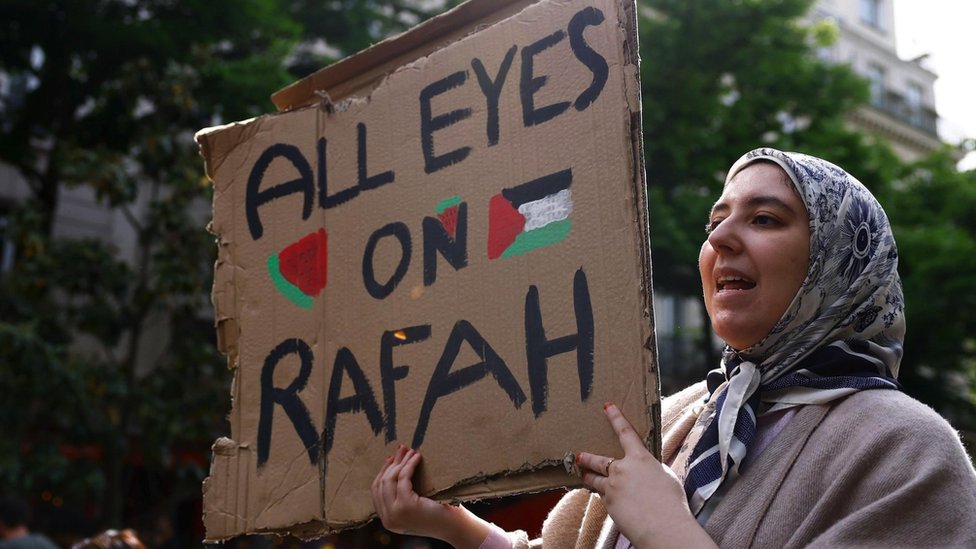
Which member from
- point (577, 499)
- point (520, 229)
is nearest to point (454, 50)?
point (520, 229)

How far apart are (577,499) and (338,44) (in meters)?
11.5

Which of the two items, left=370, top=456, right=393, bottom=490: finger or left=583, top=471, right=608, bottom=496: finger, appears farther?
left=370, top=456, right=393, bottom=490: finger

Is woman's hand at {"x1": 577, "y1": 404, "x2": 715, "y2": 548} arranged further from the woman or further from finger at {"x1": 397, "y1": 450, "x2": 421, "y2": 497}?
finger at {"x1": 397, "y1": 450, "x2": 421, "y2": 497}

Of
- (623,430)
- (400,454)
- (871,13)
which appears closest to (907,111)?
(871,13)

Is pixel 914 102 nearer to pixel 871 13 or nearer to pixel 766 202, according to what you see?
pixel 871 13

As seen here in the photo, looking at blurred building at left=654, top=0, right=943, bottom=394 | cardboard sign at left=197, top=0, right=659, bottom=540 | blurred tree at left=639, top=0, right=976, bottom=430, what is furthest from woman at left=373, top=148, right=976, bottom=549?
blurred building at left=654, top=0, right=943, bottom=394

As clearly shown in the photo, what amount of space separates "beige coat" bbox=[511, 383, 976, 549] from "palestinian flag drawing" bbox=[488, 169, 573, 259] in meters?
0.54

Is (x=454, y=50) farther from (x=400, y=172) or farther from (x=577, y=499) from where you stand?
(x=577, y=499)

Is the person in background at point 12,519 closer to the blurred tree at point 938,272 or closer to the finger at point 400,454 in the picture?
the finger at point 400,454

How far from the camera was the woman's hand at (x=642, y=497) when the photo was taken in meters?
1.48

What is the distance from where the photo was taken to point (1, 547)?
525 cm

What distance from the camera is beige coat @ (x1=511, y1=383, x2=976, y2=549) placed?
142 cm

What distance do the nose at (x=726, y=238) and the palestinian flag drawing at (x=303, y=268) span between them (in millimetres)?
867

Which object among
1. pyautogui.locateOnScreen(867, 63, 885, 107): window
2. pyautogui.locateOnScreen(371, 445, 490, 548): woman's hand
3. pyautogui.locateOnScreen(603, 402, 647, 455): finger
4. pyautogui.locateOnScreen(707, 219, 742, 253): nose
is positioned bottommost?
pyautogui.locateOnScreen(371, 445, 490, 548): woman's hand
